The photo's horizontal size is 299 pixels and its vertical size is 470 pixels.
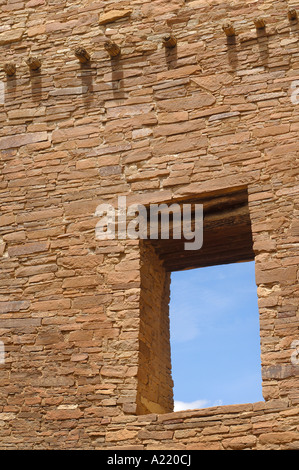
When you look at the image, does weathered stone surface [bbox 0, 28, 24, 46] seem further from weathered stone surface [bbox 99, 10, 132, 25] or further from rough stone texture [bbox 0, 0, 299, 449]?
weathered stone surface [bbox 99, 10, 132, 25]

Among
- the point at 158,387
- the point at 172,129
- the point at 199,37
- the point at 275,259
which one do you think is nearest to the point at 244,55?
the point at 199,37

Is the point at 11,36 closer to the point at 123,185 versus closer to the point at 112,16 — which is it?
the point at 112,16

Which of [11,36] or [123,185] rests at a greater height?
[11,36]

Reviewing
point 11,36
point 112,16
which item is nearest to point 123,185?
point 112,16

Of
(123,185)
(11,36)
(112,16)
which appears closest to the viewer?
Result: (123,185)

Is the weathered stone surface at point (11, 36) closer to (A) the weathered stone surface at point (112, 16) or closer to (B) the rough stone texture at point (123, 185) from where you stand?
(B) the rough stone texture at point (123, 185)

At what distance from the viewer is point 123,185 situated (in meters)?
6.84

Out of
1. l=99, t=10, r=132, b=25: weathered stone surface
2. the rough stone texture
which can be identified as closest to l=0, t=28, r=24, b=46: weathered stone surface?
the rough stone texture

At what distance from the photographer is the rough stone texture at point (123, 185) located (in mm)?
5980

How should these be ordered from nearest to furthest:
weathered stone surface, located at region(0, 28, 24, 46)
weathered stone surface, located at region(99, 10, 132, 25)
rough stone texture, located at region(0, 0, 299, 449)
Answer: rough stone texture, located at region(0, 0, 299, 449)
weathered stone surface, located at region(99, 10, 132, 25)
weathered stone surface, located at region(0, 28, 24, 46)

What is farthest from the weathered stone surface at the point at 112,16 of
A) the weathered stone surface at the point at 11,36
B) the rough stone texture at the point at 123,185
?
the weathered stone surface at the point at 11,36

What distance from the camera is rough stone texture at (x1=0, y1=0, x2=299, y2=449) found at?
5.98m

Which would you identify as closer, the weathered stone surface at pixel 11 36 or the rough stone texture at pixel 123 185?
the rough stone texture at pixel 123 185

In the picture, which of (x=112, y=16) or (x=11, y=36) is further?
(x=11, y=36)
